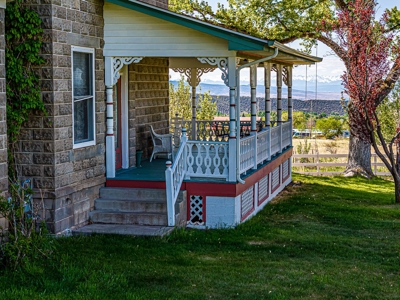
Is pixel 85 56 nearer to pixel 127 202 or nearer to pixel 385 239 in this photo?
pixel 127 202

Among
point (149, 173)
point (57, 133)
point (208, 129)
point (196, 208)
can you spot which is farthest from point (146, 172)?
point (208, 129)

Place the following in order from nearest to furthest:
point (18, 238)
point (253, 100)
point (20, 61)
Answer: point (18, 238)
point (20, 61)
point (253, 100)

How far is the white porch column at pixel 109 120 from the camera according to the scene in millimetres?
12914

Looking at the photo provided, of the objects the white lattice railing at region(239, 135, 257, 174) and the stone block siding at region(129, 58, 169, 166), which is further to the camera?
the stone block siding at region(129, 58, 169, 166)

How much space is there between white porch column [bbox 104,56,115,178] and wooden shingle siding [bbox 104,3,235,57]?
0.82ft

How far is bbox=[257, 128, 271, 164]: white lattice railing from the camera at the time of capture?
1524 cm

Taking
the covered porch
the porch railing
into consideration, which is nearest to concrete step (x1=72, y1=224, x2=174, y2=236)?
the covered porch

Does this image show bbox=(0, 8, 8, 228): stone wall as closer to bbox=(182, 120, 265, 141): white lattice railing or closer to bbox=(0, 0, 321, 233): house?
bbox=(0, 0, 321, 233): house

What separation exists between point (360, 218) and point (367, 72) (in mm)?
3559

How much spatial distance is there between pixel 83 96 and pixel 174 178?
2.21 meters

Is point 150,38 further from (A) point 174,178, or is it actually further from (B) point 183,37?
(A) point 174,178

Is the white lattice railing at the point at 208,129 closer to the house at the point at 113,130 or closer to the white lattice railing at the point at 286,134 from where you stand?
the white lattice railing at the point at 286,134

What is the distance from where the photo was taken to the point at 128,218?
12148 millimetres

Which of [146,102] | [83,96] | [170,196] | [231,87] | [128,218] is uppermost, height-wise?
[231,87]
